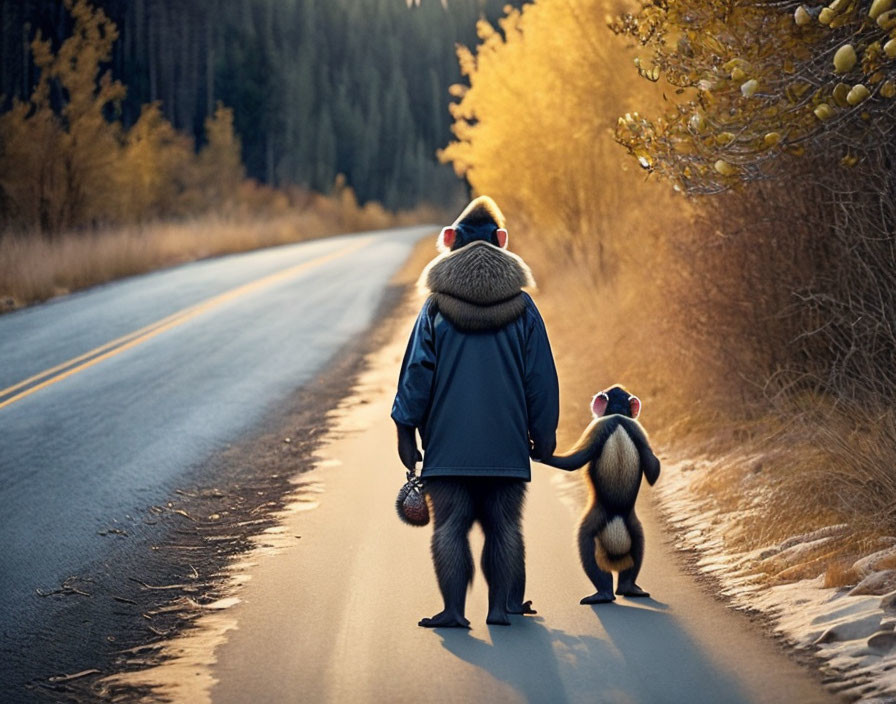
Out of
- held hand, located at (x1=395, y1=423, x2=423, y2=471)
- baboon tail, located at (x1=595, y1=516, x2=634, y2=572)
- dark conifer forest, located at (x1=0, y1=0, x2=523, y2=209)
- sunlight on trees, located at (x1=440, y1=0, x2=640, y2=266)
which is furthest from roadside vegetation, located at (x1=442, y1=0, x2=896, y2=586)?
dark conifer forest, located at (x1=0, y1=0, x2=523, y2=209)

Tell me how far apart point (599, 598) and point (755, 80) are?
2775 mm

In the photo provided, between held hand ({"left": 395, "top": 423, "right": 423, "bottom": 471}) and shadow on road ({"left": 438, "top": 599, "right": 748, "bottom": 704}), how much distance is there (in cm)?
82

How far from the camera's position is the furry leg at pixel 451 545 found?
5.83m

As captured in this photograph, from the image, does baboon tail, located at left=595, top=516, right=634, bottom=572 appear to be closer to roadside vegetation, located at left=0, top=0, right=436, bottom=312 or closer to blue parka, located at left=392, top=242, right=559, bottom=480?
blue parka, located at left=392, top=242, right=559, bottom=480

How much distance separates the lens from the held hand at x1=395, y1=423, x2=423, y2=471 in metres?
5.79

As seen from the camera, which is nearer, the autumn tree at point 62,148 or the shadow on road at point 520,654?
the shadow on road at point 520,654

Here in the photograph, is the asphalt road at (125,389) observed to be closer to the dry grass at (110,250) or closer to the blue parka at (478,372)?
the dry grass at (110,250)

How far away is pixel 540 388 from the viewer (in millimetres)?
5871

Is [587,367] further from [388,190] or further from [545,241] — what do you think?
[388,190]

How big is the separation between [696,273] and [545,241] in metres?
13.0

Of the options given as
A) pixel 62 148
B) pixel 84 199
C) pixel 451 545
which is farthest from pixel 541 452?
pixel 84 199

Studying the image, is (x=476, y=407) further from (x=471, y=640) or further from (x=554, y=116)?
(x=554, y=116)

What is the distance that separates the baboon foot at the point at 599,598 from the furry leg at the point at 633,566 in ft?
0.42

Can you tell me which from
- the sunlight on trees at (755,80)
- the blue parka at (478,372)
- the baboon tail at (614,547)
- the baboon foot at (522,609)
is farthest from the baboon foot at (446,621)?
the sunlight on trees at (755,80)
